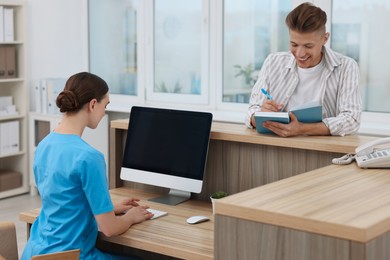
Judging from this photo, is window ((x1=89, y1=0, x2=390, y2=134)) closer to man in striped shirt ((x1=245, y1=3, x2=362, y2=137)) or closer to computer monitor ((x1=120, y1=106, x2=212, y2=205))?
man in striped shirt ((x1=245, y1=3, x2=362, y2=137))

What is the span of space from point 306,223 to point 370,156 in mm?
741

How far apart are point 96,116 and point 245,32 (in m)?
3.08

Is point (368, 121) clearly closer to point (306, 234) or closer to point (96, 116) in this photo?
point (96, 116)

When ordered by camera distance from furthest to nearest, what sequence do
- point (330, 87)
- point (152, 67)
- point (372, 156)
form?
point (152, 67) < point (330, 87) < point (372, 156)

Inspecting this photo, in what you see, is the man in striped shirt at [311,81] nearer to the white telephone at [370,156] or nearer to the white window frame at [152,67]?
the white telephone at [370,156]

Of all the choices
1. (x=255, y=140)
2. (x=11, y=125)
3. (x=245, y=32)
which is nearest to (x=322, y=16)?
(x=255, y=140)

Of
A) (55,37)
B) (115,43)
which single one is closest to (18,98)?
(55,37)

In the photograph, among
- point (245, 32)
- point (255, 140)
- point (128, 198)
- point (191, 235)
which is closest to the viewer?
point (191, 235)

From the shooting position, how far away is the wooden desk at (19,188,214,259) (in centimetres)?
237

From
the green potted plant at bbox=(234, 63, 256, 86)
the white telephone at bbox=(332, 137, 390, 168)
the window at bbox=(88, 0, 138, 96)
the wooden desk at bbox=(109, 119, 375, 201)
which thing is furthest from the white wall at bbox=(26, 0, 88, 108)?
the white telephone at bbox=(332, 137, 390, 168)

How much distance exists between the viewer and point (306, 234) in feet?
5.42

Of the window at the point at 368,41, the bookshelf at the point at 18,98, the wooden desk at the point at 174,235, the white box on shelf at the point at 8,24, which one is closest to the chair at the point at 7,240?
the wooden desk at the point at 174,235

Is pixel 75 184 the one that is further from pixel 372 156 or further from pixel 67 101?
pixel 372 156

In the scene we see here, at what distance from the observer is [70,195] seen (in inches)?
98.1
